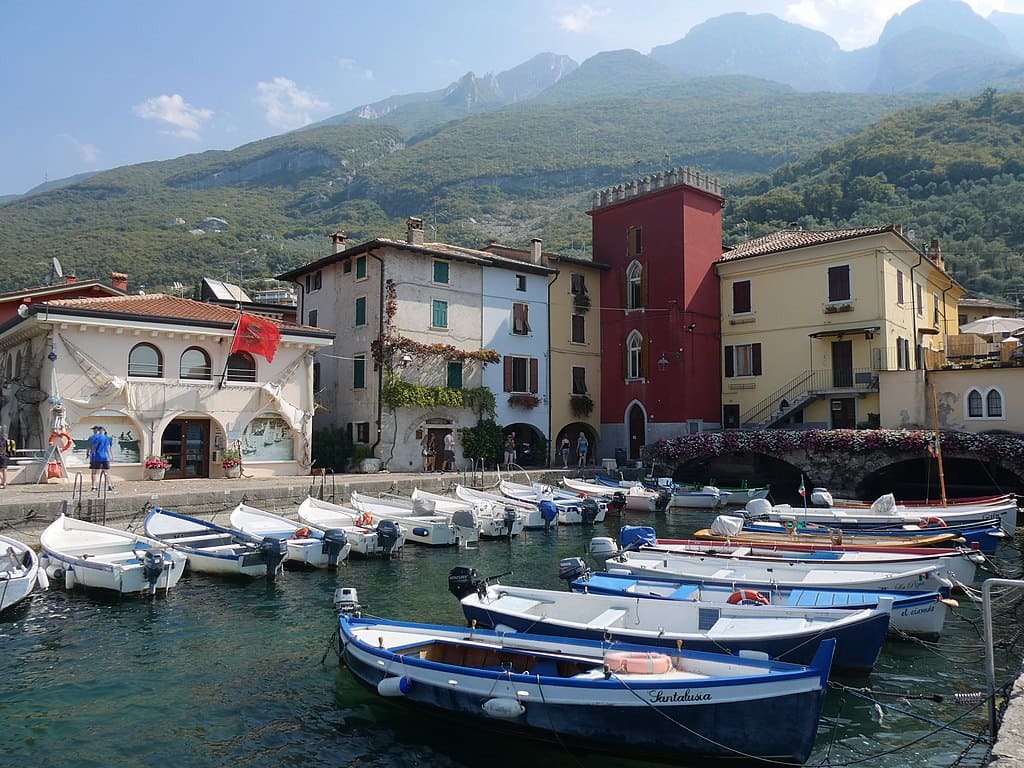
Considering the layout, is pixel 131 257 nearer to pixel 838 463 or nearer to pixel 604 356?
pixel 604 356

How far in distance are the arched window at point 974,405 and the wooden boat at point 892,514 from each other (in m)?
7.41

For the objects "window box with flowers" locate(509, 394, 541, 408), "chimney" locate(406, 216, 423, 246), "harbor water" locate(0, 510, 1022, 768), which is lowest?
"harbor water" locate(0, 510, 1022, 768)

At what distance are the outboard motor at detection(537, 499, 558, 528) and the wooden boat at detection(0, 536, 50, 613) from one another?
13544 mm

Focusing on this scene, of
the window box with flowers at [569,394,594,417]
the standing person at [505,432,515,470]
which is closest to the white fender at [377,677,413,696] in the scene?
the standing person at [505,432,515,470]

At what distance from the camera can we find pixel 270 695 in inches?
371

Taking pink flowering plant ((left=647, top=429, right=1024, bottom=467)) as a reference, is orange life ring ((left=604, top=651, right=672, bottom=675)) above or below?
below

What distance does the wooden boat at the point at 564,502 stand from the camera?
24781 mm

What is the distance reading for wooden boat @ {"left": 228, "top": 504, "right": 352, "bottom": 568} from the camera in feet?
55.3

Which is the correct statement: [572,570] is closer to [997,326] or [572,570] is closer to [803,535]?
[803,535]

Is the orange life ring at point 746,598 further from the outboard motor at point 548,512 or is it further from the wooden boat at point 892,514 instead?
the outboard motor at point 548,512

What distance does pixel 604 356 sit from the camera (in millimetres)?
39344

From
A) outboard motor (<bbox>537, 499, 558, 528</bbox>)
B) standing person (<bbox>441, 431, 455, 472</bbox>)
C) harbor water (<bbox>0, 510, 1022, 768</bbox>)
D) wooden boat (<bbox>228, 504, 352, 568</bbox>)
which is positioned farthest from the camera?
standing person (<bbox>441, 431, 455, 472</bbox>)

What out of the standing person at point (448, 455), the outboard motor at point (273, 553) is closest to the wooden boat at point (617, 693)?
the outboard motor at point (273, 553)

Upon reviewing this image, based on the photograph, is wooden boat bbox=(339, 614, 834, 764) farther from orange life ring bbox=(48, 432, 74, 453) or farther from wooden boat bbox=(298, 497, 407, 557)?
orange life ring bbox=(48, 432, 74, 453)
